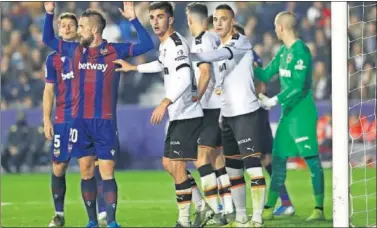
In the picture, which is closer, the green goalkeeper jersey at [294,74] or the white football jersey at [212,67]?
the white football jersey at [212,67]

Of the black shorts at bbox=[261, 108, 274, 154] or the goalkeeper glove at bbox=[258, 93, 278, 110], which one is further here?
the black shorts at bbox=[261, 108, 274, 154]

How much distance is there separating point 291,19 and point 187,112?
171 centimetres

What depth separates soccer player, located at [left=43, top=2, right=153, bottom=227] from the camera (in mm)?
10508

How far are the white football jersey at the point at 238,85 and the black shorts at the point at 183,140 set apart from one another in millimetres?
413

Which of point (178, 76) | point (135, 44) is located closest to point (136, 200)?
point (135, 44)

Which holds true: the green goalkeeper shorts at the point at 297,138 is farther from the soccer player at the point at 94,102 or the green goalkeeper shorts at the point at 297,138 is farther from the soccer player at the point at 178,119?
the soccer player at the point at 94,102

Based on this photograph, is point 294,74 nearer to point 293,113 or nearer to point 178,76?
point 293,113

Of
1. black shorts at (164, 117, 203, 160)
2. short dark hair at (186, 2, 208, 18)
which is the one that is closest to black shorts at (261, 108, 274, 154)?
short dark hair at (186, 2, 208, 18)

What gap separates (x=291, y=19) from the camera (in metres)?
11.4

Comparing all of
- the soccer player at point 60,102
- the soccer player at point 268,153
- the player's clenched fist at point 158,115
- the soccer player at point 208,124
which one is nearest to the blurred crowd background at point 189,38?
the soccer player at point 268,153

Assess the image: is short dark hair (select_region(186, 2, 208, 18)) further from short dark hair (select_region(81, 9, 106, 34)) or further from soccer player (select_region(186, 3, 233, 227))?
short dark hair (select_region(81, 9, 106, 34))

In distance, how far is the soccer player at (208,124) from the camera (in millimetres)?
10648

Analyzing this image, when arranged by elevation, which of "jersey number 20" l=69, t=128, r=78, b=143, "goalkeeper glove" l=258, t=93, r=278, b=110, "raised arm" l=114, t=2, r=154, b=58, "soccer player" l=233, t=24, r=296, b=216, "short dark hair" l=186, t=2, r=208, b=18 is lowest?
"soccer player" l=233, t=24, r=296, b=216

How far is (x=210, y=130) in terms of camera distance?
1108 cm
